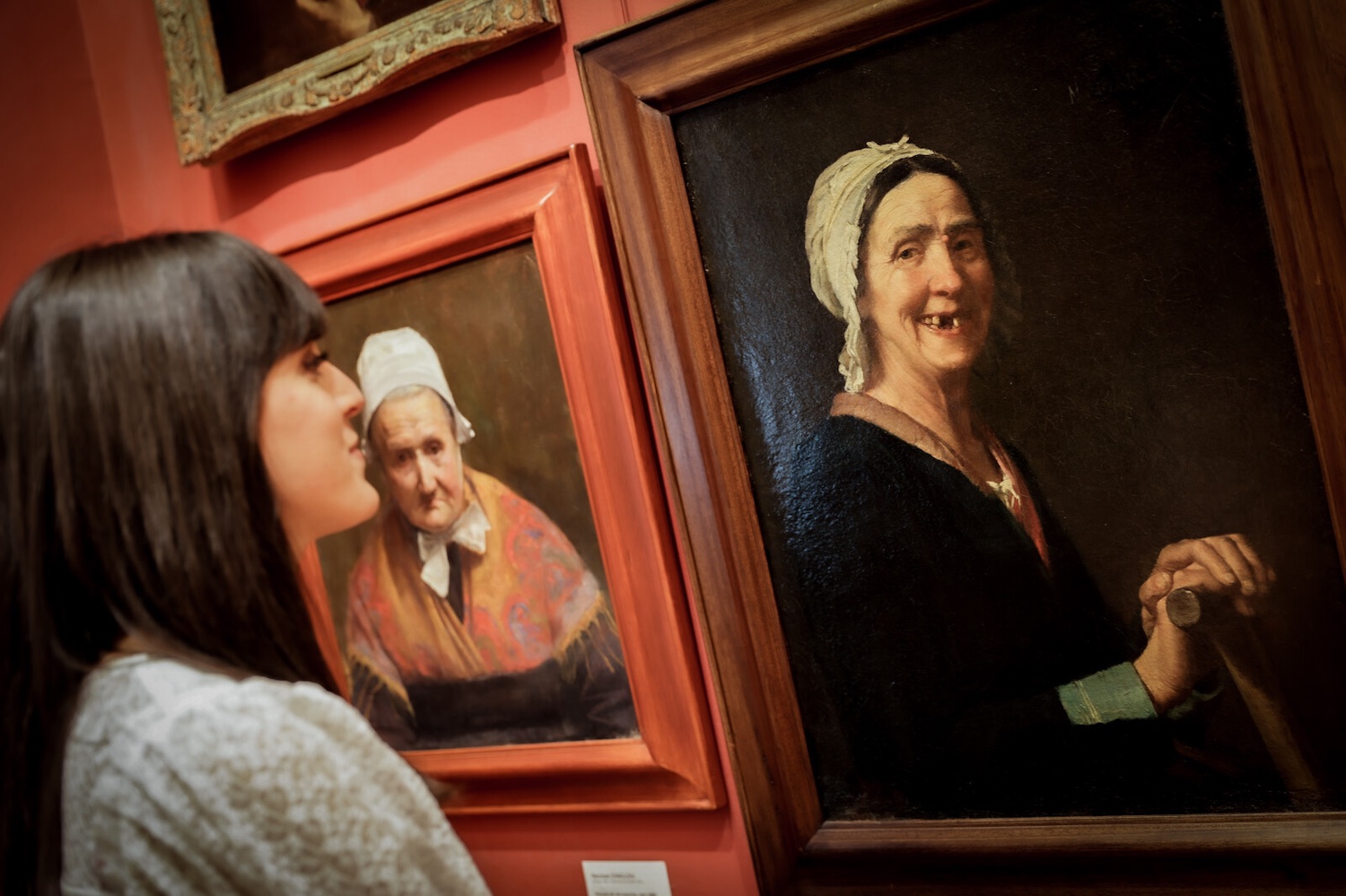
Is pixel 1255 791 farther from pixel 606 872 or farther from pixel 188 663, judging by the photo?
pixel 188 663

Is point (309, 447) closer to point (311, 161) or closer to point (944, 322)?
point (944, 322)

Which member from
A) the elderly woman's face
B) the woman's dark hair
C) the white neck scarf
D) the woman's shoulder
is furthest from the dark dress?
the woman's dark hair

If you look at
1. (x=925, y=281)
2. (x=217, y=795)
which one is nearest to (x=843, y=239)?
(x=925, y=281)

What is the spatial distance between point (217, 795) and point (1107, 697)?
3.06ft

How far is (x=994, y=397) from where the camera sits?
49.8 inches

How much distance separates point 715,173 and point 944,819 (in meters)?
0.86

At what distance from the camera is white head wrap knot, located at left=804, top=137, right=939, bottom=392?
1306mm

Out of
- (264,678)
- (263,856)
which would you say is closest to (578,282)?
(264,678)

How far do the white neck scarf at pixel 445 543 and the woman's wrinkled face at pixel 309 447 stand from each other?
1.92 feet

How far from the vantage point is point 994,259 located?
1.24m

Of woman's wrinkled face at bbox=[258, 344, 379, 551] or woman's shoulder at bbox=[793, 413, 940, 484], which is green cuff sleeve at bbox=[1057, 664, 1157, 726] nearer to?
woman's shoulder at bbox=[793, 413, 940, 484]

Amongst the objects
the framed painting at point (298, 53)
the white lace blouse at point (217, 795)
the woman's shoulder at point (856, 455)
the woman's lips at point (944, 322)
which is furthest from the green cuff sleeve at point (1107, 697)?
the framed painting at point (298, 53)

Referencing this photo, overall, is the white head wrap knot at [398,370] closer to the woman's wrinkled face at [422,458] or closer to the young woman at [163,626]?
the woman's wrinkled face at [422,458]

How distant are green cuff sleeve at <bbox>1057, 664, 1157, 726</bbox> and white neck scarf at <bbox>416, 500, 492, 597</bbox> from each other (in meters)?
0.85
